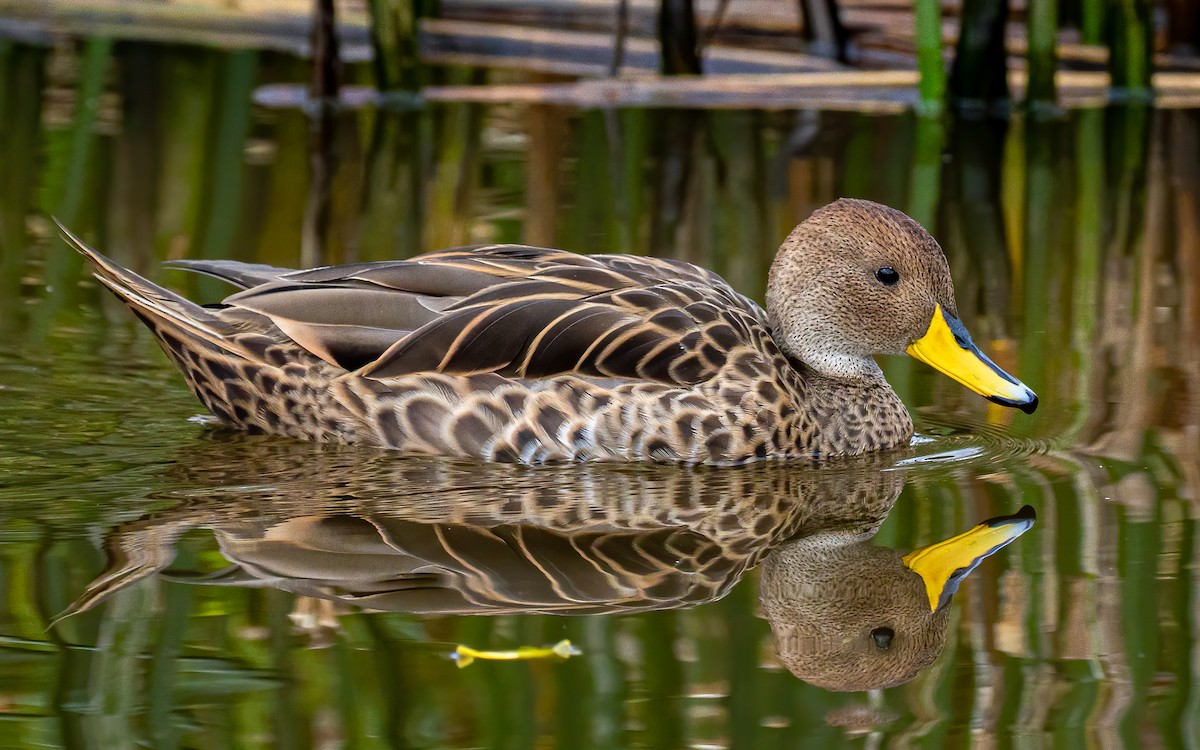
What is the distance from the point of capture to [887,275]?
647 cm

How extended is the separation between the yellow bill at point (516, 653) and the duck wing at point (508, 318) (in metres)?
1.96

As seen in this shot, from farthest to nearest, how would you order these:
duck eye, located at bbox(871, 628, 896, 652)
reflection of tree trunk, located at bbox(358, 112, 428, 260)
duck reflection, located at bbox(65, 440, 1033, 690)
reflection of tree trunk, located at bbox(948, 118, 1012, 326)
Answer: reflection of tree trunk, located at bbox(358, 112, 428, 260), reflection of tree trunk, located at bbox(948, 118, 1012, 326), duck reflection, located at bbox(65, 440, 1033, 690), duck eye, located at bbox(871, 628, 896, 652)

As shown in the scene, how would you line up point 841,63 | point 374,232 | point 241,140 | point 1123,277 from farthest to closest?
point 841,63, point 241,140, point 374,232, point 1123,277

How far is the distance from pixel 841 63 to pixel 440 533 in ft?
27.8

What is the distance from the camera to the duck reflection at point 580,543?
4699 mm

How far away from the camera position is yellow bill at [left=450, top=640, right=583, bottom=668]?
14.1 ft

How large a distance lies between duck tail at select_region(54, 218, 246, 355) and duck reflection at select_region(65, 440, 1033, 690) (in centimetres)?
42

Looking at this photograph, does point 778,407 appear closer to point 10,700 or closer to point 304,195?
point 10,700

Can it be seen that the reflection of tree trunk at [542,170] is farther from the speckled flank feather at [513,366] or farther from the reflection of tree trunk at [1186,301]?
the reflection of tree trunk at [1186,301]

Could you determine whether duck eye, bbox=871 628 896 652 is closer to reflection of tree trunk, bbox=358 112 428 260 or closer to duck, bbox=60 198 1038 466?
duck, bbox=60 198 1038 466

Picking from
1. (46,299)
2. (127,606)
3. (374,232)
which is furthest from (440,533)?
(374,232)

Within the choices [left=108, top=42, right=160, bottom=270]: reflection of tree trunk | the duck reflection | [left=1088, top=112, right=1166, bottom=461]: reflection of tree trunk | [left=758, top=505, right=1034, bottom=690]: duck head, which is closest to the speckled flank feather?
the duck reflection

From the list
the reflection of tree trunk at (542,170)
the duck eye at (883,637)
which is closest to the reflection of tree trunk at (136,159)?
the reflection of tree trunk at (542,170)

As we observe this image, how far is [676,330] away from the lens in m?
6.29
